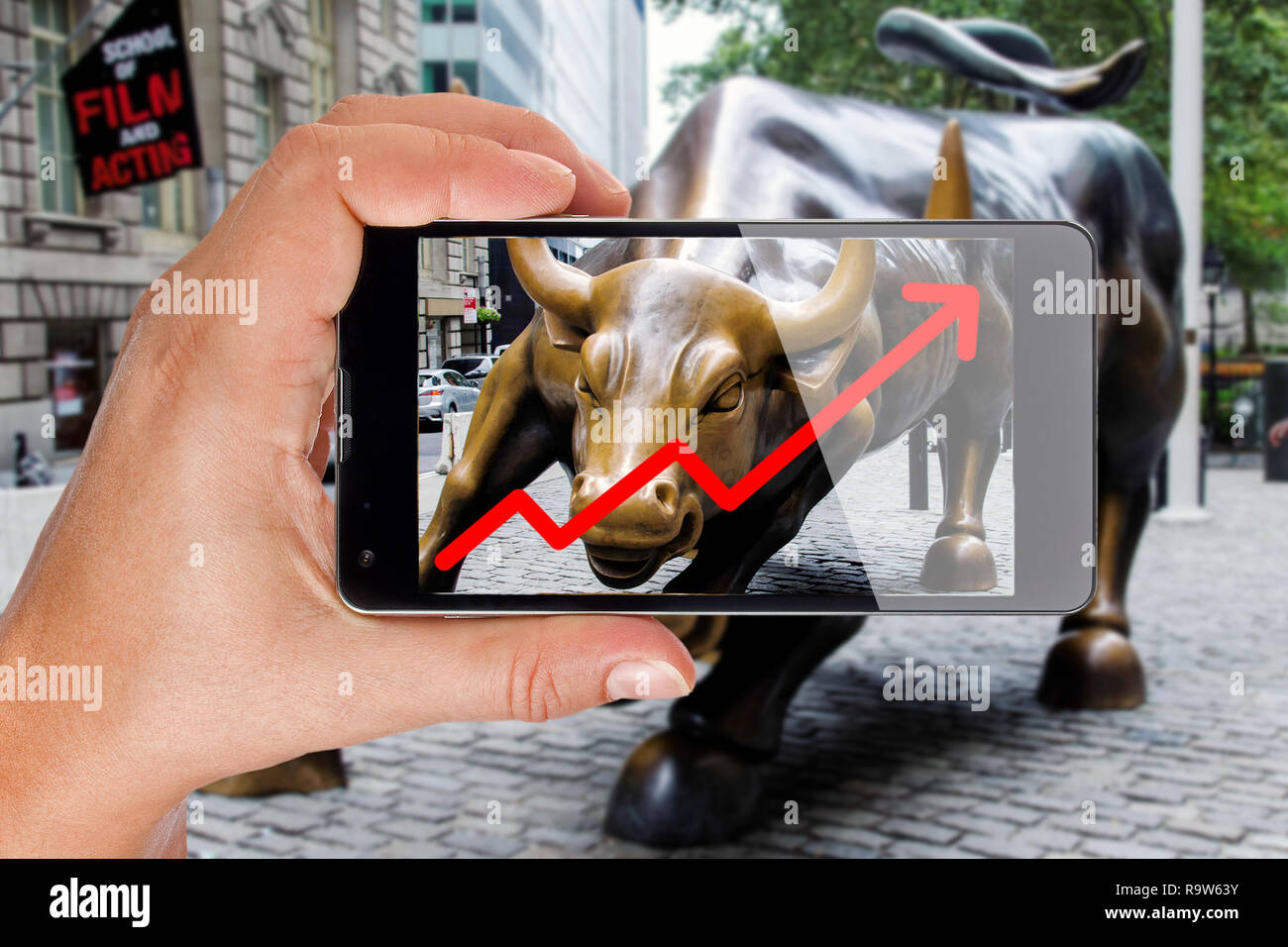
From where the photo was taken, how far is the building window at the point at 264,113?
12.5 m

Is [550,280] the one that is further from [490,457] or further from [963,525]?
[963,525]

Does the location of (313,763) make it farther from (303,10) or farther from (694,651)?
(303,10)

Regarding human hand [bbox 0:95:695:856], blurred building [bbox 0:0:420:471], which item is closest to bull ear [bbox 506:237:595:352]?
human hand [bbox 0:95:695:856]

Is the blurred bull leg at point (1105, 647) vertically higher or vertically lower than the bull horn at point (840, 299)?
lower

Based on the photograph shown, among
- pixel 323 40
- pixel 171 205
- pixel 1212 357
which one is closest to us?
pixel 323 40

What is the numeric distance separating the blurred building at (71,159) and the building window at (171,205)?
4cm

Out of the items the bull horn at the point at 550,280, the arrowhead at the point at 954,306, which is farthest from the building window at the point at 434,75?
the arrowhead at the point at 954,306

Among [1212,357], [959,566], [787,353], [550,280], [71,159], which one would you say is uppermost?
[71,159]

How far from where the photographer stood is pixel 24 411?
451 inches

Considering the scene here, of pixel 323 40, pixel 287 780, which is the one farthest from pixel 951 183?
pixel 323 40

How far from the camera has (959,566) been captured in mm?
1920

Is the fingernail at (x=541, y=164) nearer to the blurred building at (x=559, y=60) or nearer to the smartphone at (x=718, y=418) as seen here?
the smartphone at (x=718, y=418)

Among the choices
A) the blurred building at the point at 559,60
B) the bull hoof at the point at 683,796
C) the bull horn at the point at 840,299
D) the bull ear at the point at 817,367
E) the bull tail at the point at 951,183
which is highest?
the blurred building at the point at 559,60

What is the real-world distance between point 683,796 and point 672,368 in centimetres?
278
